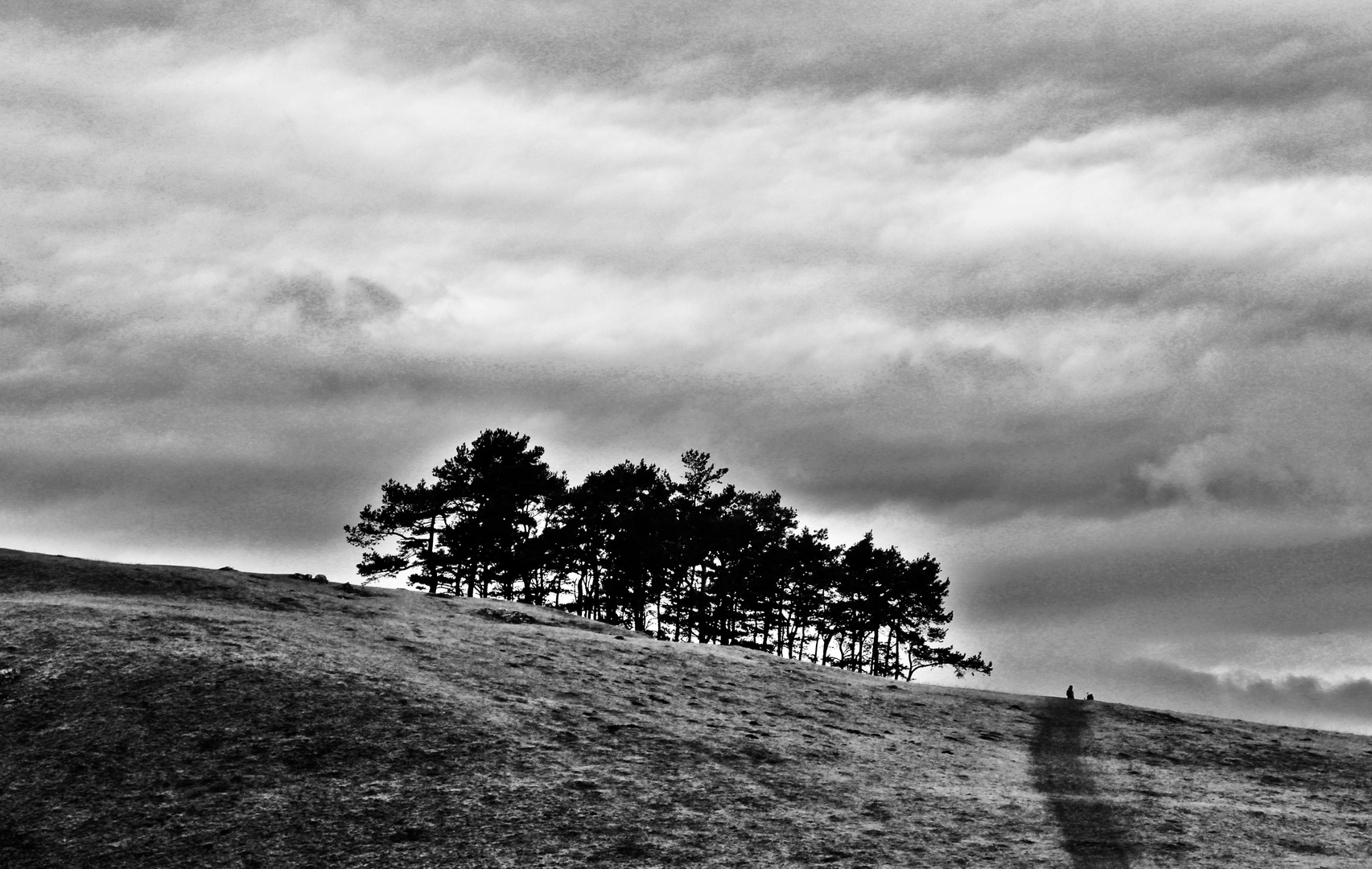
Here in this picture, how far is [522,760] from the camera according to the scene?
114 ft

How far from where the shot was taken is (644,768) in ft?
116

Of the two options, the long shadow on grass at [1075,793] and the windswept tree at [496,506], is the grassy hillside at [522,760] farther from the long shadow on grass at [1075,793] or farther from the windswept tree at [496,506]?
the windswept tree at [496,506]

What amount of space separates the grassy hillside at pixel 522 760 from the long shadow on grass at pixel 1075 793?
0.49 feet

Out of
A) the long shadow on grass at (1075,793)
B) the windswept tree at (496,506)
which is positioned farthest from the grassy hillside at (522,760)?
the windswept tree at (496,506)

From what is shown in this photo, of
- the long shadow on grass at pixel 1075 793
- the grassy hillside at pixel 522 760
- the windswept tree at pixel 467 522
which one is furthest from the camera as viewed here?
the windswept tree at pixel 467 522

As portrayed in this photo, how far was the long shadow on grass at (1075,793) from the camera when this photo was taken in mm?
30609

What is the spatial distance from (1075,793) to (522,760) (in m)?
16.4

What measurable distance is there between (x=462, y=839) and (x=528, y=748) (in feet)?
20.7

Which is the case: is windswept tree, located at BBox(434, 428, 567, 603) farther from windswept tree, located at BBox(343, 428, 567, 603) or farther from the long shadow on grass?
Result: the long shadow on grass

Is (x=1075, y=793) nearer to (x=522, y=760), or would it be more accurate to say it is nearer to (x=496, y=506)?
(x=522, y=760)

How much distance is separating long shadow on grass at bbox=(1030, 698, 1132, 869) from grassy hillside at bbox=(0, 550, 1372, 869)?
15 cm

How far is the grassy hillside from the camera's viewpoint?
2958 centimetres

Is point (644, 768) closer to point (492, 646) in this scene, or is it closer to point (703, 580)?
point (492, 646)

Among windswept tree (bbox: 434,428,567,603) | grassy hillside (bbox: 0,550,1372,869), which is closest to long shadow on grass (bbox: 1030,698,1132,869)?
grassy hillside (bbox: 0,550,1372,869)
